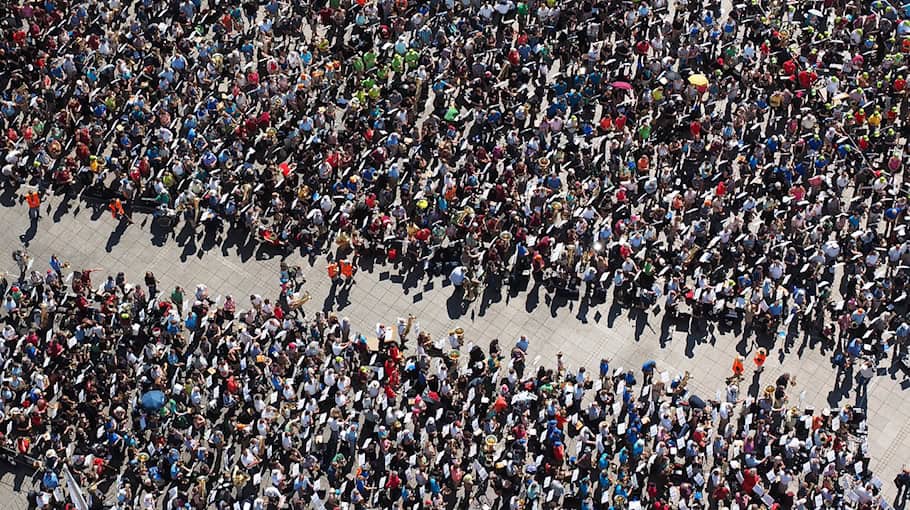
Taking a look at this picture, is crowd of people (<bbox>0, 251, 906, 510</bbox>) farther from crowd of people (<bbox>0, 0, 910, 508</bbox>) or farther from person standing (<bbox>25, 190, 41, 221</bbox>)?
person standing (<bbox>25, 190, 41, 221</bbox>)

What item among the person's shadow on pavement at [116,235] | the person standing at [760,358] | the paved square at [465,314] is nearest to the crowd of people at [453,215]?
the person's shadow on pavement at [116,235]

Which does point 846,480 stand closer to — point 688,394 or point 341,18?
point 688,394

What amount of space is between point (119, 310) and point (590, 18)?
26061 millimetres

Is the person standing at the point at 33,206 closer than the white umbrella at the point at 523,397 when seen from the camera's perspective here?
No

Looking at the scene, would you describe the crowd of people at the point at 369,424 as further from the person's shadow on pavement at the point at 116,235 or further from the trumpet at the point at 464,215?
the trumpet at the point at 464,215

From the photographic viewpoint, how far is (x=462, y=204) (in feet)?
199

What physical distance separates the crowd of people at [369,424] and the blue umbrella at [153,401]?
78mm

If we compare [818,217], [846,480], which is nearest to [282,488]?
[846,480]

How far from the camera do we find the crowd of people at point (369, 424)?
5222 centimetres

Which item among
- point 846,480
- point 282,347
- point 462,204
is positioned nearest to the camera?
point 846,480

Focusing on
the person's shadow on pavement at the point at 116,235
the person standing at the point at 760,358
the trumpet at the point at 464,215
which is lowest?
the person standing at the point at 760,358

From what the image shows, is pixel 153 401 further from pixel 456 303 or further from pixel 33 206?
pixel 33 206

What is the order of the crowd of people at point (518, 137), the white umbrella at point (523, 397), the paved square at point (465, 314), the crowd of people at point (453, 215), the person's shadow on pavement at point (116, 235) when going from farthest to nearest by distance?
the person's shadow on pavement at point (116, 235) → the crowd of people at point (518, 137) → the paved square at point (465, 314) → the white umbrella at point (523, 397) → the crowd of people at point (453, 215)

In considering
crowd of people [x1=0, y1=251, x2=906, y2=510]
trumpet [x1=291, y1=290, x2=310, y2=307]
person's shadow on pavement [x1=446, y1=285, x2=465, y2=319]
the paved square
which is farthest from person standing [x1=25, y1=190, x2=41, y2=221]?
person's shadow on pavement [x1=446, y1=285, x2=465, y2=319]
